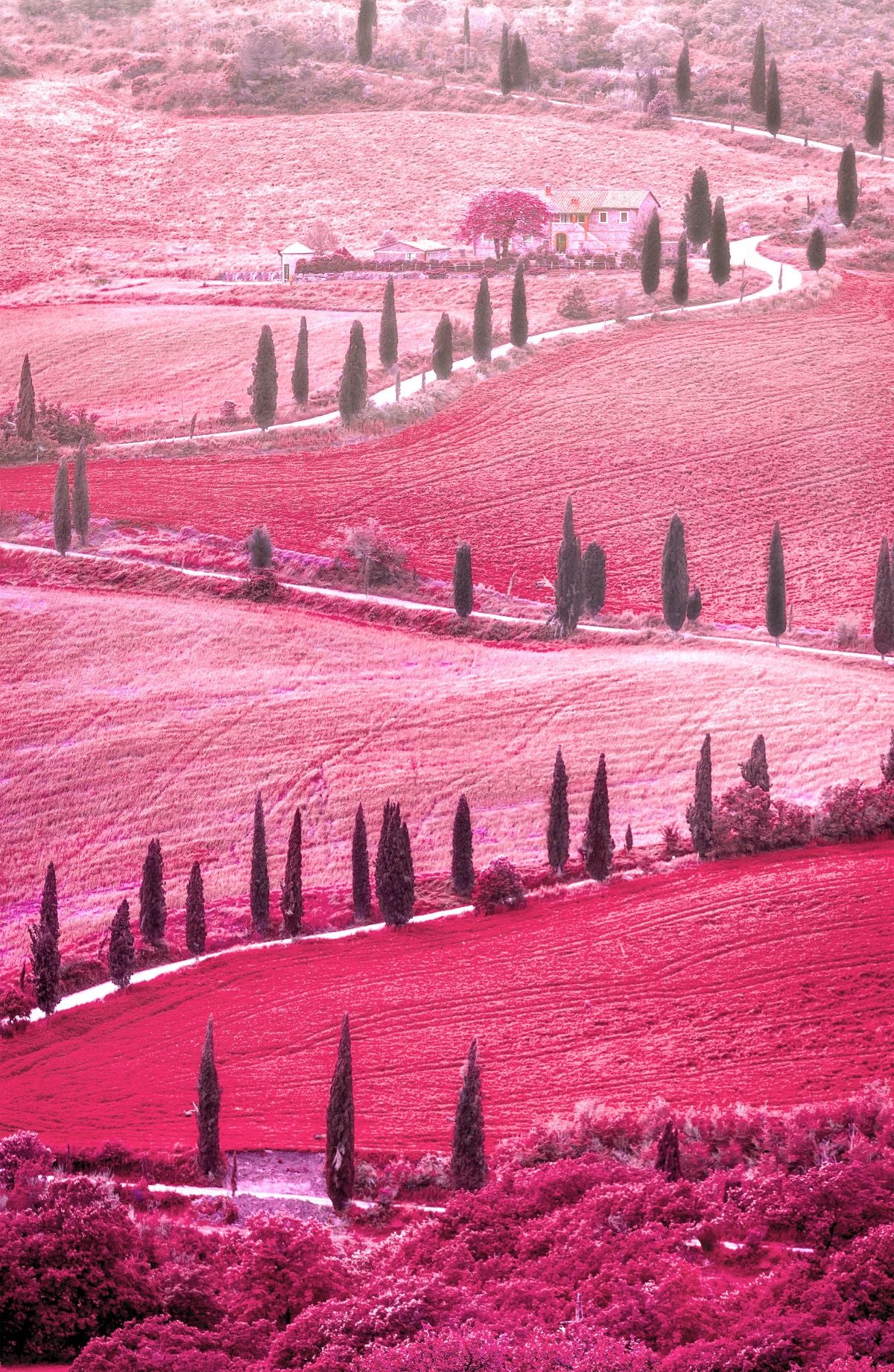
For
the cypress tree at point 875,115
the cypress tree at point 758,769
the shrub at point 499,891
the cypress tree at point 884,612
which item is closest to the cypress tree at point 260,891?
the shrub at point 499,891

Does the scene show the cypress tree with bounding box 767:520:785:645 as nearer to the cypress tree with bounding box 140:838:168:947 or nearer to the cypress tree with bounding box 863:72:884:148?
the cypress tree with bounding box 140:838:168:947

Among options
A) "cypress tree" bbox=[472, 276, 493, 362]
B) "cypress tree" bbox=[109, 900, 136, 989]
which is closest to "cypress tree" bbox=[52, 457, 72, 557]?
"cypress tree" bbox=[472, 276, 493, 362]

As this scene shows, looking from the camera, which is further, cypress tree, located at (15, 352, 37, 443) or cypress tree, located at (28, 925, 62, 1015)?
cypress tree, located at (15, 352, 37, 443)

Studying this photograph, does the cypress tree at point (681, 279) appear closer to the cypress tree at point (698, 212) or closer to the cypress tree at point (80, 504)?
the cypress tree at point (698, 212)

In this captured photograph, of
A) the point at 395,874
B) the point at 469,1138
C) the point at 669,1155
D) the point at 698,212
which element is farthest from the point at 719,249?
the point at 669,1155

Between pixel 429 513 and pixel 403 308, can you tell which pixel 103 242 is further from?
pixel 429 513
